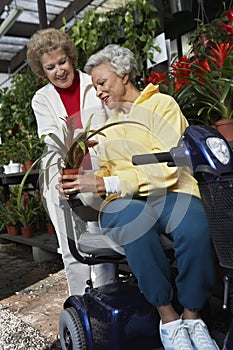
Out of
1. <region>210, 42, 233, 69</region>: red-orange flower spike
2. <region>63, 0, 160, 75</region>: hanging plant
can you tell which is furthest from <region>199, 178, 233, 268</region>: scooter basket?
<region>63, 0, 160, 75</region>: hanging plant

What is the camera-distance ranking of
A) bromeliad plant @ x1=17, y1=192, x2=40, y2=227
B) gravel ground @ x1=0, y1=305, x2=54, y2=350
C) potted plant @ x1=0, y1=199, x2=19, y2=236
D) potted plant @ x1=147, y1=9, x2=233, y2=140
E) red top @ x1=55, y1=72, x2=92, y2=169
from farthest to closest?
potted plant @ x1=0, y1=199, x2=19, y2=236
bromeliad plant @ x1=17, y1=192, x2=40, y2=227
red top @ x1=55, y1=72, x2=92, y2=169
gravel ground @ x1=0, y1=305, x2=54, y2=350
potted plant @ x1=147, y1=9, x2=233, y2=140

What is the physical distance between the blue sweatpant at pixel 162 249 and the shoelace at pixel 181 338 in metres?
0.07

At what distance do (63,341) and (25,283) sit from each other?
57.7 inches

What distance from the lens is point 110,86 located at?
60.8 inches

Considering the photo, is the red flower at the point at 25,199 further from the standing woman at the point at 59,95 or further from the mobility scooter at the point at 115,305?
the mobility scooter at the point at 115,305

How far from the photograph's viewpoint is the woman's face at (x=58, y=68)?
1.91 metres

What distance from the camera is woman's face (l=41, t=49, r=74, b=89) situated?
6.26ft

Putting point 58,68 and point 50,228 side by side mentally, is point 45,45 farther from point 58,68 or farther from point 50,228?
point 50,228

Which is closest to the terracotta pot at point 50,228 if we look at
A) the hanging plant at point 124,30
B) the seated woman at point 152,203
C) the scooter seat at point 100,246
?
the hanging plant at point 124,30

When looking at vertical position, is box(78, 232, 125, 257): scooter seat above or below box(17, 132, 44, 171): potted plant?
below

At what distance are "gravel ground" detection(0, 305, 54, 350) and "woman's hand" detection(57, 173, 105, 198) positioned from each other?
2.96ft

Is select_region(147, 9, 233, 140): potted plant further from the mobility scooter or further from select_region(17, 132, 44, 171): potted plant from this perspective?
select_region(17, 132, 44, 171): potted plant

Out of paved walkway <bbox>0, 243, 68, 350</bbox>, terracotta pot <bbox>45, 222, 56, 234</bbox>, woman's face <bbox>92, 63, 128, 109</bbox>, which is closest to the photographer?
woman's face <bbox>92, 63, 128, 109</bbox>

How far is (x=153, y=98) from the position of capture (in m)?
1.46
